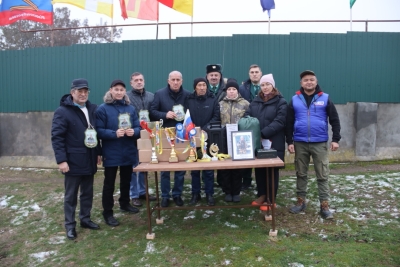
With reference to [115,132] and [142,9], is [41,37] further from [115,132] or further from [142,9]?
[115,132]

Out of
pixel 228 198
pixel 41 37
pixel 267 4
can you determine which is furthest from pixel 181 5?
pixel 41 37

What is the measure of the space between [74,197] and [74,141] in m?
0.74

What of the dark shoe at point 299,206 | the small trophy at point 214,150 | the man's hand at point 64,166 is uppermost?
the small trophy at point 214,150

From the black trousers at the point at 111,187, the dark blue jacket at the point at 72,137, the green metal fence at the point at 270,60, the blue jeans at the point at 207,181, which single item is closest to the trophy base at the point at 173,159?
the black trousers at the point at 111,187

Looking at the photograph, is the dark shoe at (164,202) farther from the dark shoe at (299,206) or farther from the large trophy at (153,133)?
the dark shoe at (299,206)

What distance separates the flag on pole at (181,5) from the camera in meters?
9.14

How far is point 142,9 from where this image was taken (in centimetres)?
932

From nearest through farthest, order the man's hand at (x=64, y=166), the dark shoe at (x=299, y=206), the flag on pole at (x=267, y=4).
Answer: the man's hand at (x=64, y=166) < the dark shoe at (x=299, y=206) < the flag on pole at (x=267, y=4)

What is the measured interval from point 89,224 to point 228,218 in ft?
6.23

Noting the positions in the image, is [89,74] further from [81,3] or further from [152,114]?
[152,114]

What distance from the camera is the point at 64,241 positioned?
15.0 feet

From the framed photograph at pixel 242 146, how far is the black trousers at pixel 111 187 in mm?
1595

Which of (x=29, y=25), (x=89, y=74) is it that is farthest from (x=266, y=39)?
(x=29, y=25)

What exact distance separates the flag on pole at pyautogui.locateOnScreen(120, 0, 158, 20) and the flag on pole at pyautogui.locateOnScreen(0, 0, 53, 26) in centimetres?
240
